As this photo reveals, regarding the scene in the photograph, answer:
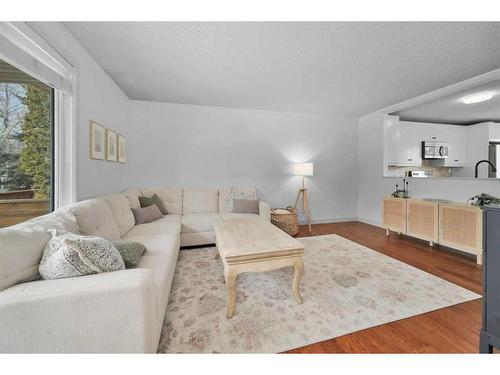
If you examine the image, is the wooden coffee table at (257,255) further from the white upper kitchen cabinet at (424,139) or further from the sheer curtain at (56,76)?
the white upper kitchen cabinet at (424,139)

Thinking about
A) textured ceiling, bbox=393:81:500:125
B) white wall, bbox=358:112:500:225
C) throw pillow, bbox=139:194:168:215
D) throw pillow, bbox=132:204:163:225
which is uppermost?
textured ceiling, bbox=393:81:500:125

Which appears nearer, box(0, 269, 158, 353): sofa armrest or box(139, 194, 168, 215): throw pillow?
box(0, 269, 158, 353): sofa armrest

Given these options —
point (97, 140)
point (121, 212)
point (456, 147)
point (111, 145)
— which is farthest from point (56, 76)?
point (456, 147)

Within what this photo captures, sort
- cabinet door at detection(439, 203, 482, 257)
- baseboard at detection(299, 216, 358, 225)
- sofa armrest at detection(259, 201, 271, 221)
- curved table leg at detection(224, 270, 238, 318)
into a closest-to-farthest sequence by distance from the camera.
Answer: curved table leg at detection(224, 270, 238, 318)
cabinet door at detection(439, 203, 482, 257)
sofa armrest at detection(259, 201, 271, 221)
baseboard at detection(299, 216, 358, 225)

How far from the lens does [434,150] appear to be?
449cm

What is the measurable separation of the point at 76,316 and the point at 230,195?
2.87 meters

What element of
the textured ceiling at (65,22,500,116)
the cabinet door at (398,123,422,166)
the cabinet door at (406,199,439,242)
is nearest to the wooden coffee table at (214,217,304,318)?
the textured ceiling at (65,22,500,116)

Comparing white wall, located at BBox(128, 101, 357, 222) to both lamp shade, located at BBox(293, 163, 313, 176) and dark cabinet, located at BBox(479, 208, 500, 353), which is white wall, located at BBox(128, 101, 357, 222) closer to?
lamp shade, located at BBox(293, 163, 313, 176)

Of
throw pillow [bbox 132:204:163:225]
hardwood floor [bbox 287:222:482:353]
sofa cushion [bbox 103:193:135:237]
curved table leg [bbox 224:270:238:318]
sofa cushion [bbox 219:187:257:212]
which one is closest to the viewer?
hardwood floor [bbox 287:222:482:353]

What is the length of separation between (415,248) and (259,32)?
3.55 m

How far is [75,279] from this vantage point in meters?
0.95

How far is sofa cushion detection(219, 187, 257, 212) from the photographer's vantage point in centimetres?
358

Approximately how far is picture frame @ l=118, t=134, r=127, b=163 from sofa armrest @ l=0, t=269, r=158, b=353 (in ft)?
8.65

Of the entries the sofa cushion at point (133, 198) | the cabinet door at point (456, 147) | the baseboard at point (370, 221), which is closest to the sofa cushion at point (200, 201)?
the sofa cushion at point (133, 198)
